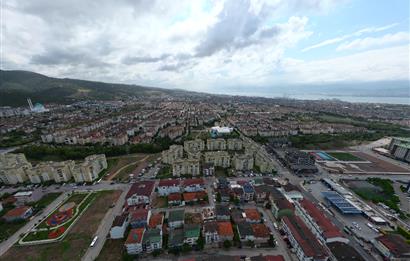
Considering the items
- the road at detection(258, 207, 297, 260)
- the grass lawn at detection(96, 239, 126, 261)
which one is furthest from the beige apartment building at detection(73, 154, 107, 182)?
the road at detection(258, 207, 297, 260)

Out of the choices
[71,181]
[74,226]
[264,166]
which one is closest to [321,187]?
[264,166]

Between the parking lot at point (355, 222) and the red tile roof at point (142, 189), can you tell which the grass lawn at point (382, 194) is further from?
the red tile roof at point (142, 189)

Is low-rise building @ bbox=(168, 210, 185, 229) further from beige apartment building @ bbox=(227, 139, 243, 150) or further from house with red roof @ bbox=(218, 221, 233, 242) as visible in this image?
beige apartment building @ bbox=(227, 139, 243, 150)

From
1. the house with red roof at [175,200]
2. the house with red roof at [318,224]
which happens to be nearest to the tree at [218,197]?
the house with red roof at [175,200]

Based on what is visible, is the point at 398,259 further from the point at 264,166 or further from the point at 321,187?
the point at 264,166

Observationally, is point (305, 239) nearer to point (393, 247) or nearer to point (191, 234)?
point (393, 247)

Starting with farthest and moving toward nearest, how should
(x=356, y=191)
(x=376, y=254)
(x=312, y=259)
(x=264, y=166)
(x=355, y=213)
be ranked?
(x=264, y=166), (x=356, y=191), (x=355, y=213), (x=376, y=254), (x=312, y=259)

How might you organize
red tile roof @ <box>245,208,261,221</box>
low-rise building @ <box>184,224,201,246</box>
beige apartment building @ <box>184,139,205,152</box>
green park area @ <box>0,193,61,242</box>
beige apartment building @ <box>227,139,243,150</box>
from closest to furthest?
low-rise building @ <box>184,224,201,246</box> → green park area @ <box>0,193,61,242</box> → red tile roof @ <box>245,208,261,221</box> → beige apartment building @ <box>184,139,205,152</box> → beige apartment building @ <box>227,139,243,150</box>
